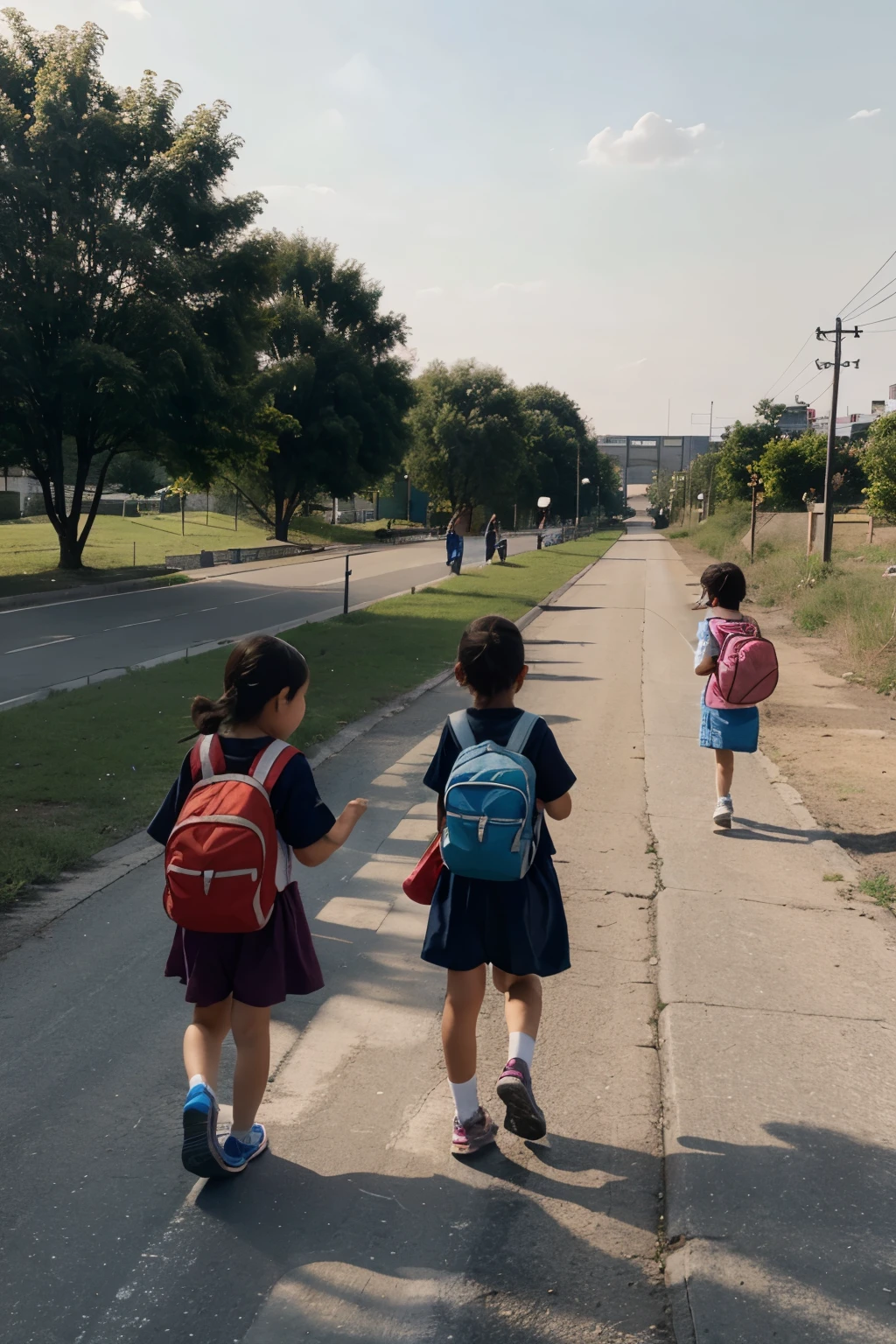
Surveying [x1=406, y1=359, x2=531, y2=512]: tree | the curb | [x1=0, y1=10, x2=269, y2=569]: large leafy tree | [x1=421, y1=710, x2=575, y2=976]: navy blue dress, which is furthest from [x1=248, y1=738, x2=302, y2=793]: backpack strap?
[x1=406, y1=359, x2=531, y2=512]: tree

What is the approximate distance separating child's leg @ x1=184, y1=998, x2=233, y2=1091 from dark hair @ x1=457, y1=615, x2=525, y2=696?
3.76 feet

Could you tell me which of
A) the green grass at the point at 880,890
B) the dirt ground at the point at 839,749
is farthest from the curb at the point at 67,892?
the dirt ground at the point at 839,749

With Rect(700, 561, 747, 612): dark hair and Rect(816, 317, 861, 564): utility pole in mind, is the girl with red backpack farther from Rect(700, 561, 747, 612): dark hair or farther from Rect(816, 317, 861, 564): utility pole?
Rect(816, 317, 861, 564): utility pole

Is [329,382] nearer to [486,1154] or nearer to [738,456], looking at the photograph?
[738,456]

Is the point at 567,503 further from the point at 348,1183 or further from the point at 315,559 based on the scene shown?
the point at 348,1183

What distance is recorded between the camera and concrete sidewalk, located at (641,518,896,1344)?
2660mm

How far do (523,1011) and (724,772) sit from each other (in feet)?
13.3

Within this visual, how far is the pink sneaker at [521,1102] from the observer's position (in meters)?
3.18

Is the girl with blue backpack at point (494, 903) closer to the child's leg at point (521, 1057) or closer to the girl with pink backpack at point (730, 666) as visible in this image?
the child's leg at point (521, 1057)

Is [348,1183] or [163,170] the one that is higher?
[163,170]

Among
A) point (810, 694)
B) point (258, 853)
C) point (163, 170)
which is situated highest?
point (163, 170)

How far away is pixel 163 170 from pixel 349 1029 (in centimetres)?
2888

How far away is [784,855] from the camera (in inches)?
261

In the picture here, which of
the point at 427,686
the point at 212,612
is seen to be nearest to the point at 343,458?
the point at 212,612
